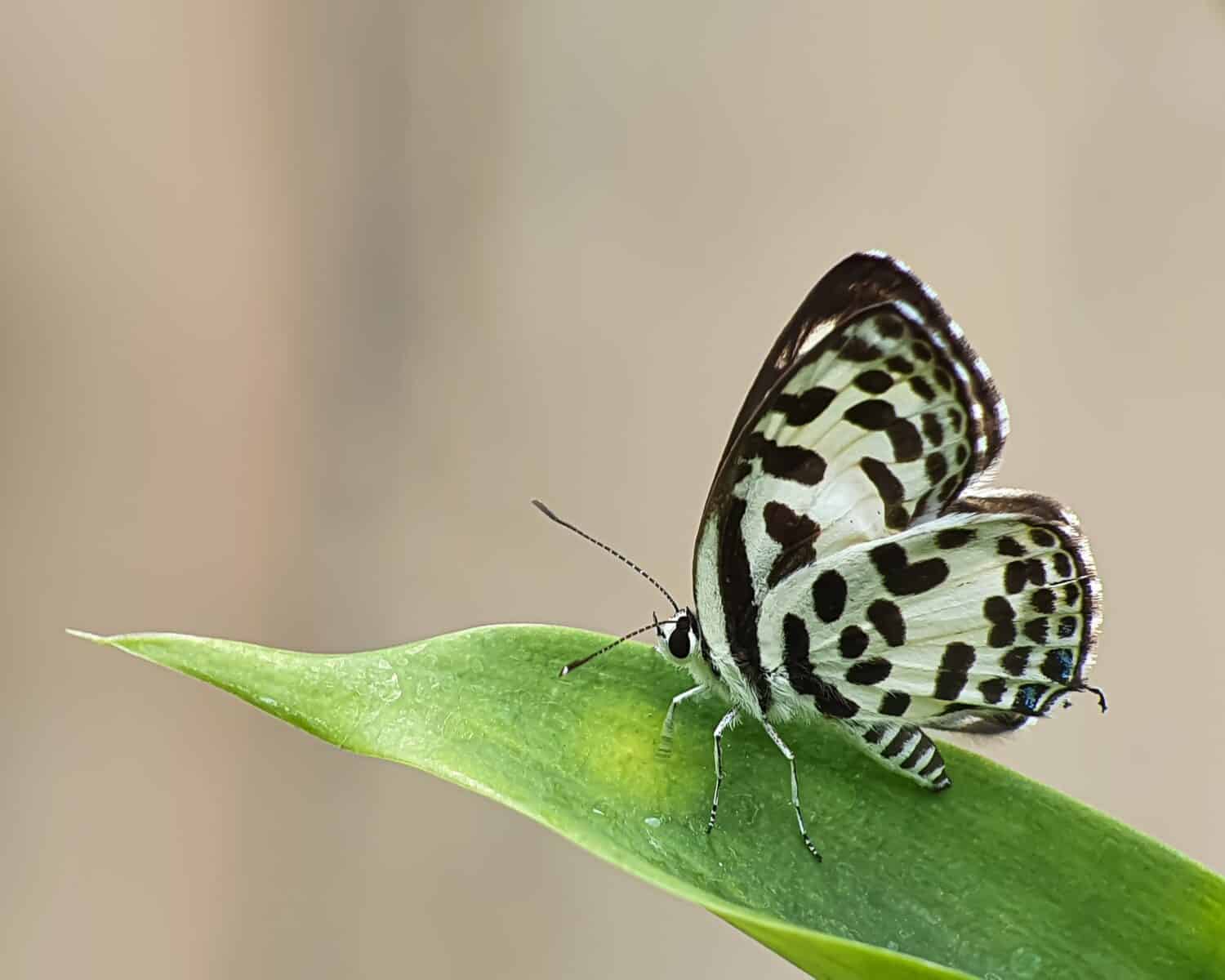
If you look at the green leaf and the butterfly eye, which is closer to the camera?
the green leaf

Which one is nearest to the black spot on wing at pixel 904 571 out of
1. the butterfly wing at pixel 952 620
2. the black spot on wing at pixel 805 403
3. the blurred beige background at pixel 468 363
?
the butterfly wing at pixel 952 620

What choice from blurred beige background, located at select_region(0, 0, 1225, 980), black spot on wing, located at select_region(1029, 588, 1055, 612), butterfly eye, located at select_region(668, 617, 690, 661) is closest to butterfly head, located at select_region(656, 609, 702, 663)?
butterfly eye, located at select_region(668, 617, 690, 661)

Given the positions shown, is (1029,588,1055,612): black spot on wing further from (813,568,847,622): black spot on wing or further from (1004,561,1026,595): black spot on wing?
(813,568,847,622): black spot on wing

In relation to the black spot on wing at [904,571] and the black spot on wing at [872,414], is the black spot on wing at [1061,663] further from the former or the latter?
the black spot on wing at [872,414]

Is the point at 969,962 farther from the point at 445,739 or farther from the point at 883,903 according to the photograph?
the point at 445,739

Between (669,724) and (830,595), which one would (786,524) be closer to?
(830,595)

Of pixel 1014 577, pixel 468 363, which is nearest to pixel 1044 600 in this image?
pixel 1014 577
